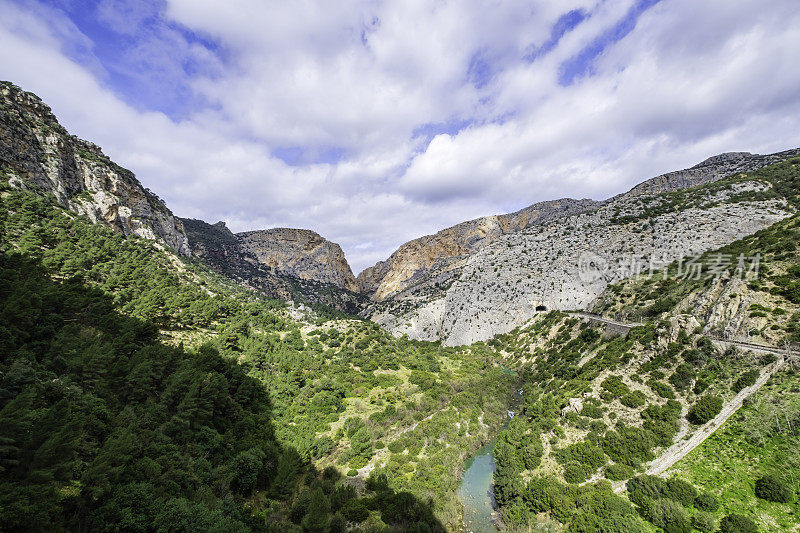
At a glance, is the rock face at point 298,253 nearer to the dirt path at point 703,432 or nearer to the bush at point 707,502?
the dirt path at point 703,432

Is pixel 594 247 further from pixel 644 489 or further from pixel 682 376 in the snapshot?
pixel 644 489

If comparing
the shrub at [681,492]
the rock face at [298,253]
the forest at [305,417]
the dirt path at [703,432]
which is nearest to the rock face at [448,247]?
the rock face at [298,253]

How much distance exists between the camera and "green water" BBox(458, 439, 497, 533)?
85.7 ft

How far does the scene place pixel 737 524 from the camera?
676 inches

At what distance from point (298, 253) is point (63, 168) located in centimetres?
11750

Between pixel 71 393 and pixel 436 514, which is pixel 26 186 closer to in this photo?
pixel 71 393

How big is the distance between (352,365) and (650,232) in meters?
70.9

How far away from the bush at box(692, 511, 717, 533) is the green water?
14.1 metres

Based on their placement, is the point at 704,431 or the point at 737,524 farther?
the point at 704,431

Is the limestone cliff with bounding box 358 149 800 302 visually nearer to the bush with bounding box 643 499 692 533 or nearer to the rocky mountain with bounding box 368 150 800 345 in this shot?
the rocky mountain with bounding box 368 150 800 345

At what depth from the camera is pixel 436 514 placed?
24812mm

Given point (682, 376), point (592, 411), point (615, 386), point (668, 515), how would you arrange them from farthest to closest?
1. point (615, 386)
2. point (592, 411)
3. point (682, 376)
4. point (668, 515)

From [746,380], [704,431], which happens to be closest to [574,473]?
[704,431]

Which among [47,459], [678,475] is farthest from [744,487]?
[47,459]
